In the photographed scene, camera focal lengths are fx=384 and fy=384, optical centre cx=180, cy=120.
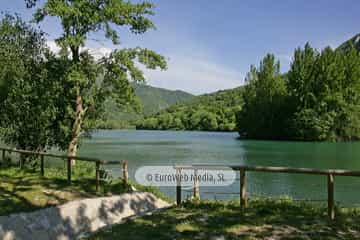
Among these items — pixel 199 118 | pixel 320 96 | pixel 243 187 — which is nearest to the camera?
pixel 243 187

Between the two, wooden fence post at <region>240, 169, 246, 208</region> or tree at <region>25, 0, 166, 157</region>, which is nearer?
wooden fence post at <region>240, 169, 246, 208</region>

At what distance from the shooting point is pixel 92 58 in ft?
50.4

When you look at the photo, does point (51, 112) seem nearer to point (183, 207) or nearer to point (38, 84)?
point (38, 84)

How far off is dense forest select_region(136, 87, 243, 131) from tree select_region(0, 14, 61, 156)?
103 metres

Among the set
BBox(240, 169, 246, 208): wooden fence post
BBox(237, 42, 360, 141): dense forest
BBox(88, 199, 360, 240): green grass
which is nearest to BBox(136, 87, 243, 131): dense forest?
BBox(237, 42, 360, 141): dense forest

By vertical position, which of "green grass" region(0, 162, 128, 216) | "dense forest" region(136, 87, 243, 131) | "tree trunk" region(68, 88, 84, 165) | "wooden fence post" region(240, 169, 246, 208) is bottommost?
"green grass" region(0, 162, 128, 216)

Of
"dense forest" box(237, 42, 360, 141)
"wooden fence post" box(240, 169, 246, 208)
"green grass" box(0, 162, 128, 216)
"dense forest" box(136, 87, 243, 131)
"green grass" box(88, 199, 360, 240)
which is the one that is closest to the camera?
"green grass" box(88, 199, 360, 240)

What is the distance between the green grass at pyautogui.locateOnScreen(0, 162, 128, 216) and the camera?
28.3ft

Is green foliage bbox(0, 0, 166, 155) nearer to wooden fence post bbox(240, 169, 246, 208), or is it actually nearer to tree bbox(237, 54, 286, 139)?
wooden fence post bbox(240, 169, 246, 208)

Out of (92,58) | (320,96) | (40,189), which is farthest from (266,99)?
(40,189)

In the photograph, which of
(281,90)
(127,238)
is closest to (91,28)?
(127,238)

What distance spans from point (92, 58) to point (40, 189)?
6.78 m

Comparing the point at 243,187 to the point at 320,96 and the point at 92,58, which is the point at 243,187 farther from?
the point at 320,96

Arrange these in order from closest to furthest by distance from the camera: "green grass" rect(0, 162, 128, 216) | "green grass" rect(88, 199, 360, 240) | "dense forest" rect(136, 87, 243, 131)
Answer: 1. "green grass" rect(88, 199, 360, 240)
2. "green grass" rect(0, 162, 128, 216)
3. "dense forest" rect(136, 87, 243, 131)
